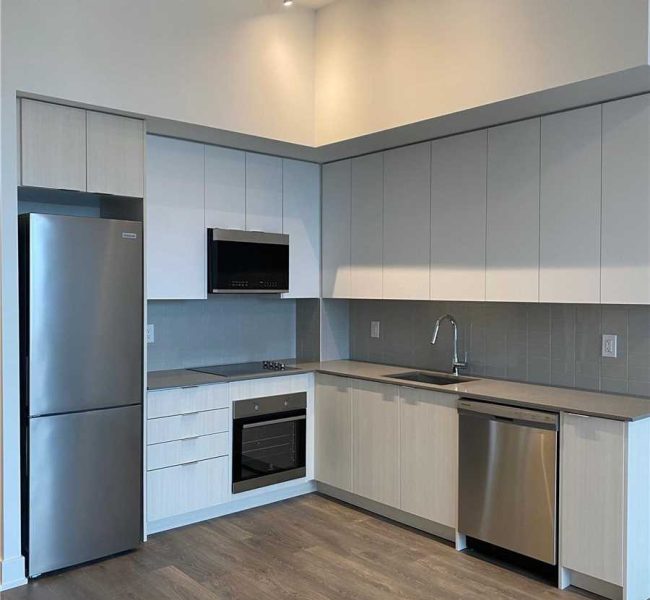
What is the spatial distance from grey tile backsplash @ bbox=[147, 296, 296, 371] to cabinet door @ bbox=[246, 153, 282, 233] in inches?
23.3

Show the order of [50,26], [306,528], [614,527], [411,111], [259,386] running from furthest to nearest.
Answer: [259,386]
[306,528]
[411,111]
[50,26]
[614,527]

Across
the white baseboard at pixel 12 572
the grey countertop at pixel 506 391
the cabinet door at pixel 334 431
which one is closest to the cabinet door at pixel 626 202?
the grey countertop at pixel 506 391

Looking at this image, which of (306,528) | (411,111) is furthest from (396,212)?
(306,528)

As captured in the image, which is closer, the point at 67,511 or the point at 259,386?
the point at 67,511

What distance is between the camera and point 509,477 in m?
3.21

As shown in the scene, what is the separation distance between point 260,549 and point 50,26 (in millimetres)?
2885

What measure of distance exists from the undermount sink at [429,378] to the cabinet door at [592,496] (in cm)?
103

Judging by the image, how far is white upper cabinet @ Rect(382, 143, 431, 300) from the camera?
396 cm

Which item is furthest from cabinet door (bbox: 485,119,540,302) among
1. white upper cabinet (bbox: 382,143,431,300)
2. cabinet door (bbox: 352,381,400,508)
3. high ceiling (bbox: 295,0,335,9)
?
high ceiling (bbox: 295,0,335,9)

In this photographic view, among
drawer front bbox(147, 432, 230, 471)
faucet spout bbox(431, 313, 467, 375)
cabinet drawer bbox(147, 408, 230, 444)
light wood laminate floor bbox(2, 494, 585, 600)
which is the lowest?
light wood laminate floor bbox(2, 494, 585, 600)

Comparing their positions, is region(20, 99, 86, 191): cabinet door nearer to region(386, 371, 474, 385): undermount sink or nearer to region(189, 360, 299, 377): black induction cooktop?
region(189, 360, 299, 377): black induction cooktop

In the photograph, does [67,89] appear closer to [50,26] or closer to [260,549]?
[50,26]

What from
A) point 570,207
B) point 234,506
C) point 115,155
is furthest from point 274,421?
point 570,207

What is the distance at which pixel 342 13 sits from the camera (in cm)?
391
